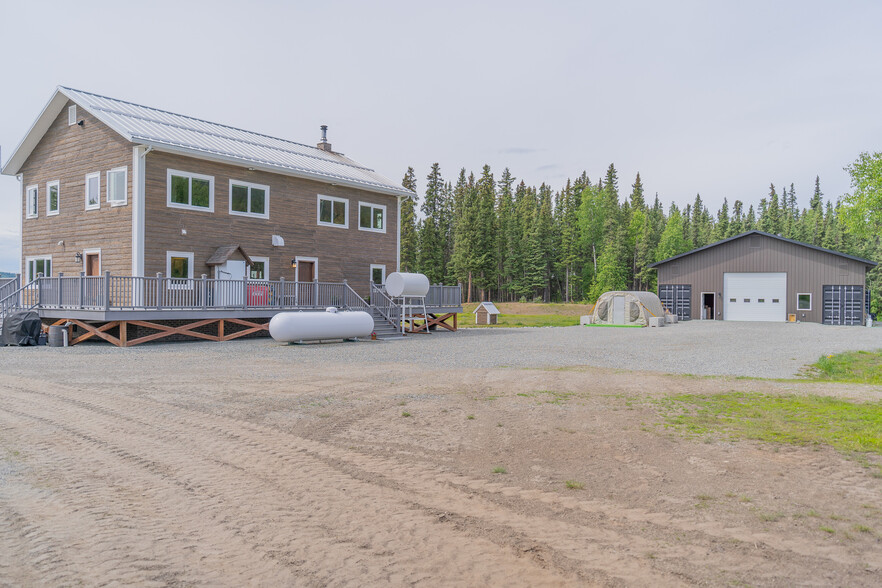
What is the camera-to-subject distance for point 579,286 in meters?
74.7

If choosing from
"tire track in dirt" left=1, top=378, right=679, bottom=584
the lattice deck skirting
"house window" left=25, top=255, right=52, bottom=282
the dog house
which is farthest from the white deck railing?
the dog house

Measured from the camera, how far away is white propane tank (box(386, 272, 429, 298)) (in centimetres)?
2309

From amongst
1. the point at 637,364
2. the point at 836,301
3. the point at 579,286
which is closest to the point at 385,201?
the point at 637,364

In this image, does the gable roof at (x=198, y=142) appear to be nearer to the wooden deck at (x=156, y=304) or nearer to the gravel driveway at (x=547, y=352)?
the wooden deck at (x=156, y=304)

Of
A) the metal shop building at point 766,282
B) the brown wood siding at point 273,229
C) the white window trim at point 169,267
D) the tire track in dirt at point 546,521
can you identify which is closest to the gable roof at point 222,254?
the brown wood siding at point 273,229

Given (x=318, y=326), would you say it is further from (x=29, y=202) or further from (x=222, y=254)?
(x=29, y=202)

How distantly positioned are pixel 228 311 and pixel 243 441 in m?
13.8

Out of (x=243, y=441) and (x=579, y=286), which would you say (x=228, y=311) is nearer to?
(x=243, y=441)

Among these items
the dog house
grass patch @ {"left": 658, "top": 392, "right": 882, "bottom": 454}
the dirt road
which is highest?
the dog house

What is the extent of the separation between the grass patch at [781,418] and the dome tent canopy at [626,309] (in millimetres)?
26863

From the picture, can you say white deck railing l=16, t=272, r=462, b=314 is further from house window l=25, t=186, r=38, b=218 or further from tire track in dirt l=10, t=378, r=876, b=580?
tire track in dirt l=10, t=378, r=876, b=580

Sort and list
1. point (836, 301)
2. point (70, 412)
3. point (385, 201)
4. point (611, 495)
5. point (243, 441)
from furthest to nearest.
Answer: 1. point (836, 301)
2. point (385, 201)
3. point (70, 412)
4. point (243, 441)
5. point (611, 495)

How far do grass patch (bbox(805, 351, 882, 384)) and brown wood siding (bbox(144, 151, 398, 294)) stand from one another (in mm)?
16813

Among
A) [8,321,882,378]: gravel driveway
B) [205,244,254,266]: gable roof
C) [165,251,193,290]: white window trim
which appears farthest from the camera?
[205,244,254,266]: gable roof
